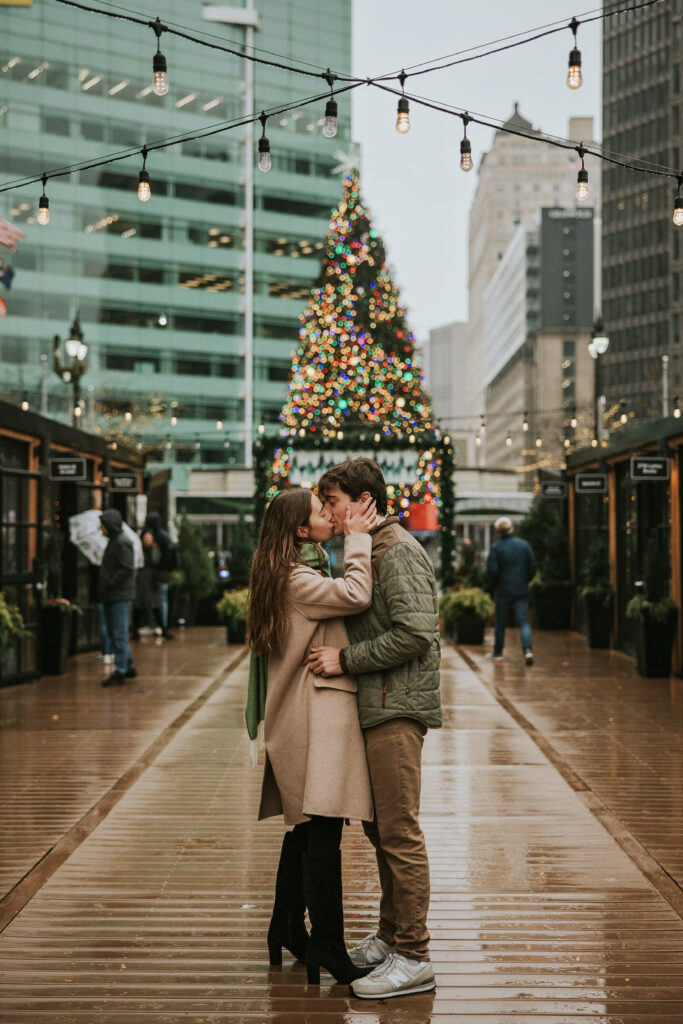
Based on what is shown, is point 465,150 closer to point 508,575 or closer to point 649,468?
point 649,468

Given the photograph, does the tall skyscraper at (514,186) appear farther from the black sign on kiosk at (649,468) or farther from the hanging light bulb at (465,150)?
the hanging light bulb at (465,150)

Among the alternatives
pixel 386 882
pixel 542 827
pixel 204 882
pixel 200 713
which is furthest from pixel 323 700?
pixel 200 713

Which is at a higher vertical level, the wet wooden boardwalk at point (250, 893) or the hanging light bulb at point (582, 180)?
the hanging light bulb at point (582, 180)

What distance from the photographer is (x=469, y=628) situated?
720 inches

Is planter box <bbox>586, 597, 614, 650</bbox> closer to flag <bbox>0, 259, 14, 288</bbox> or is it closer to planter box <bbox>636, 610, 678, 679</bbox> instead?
planter box <bbox>636, 610, 678, 679</bbox>

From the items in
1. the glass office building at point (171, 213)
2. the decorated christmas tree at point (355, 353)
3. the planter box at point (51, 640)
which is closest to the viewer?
the planter box at point (51, 640)

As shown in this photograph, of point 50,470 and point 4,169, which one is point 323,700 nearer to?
point 50,470

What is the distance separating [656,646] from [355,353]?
1819cm

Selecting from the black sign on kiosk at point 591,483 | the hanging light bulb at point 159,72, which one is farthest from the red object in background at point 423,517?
the hanging light bulb at point 159,72

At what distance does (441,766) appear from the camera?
28.1 feet

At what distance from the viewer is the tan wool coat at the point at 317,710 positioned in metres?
4.23

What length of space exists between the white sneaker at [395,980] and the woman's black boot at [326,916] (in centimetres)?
8

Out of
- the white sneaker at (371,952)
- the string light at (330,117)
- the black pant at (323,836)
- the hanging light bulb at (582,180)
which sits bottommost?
the white sneaker at (371,952)

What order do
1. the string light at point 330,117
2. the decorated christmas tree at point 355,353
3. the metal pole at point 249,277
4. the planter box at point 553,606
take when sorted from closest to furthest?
the string light at point 330,117
the planter box at point 553,606
the decorated christmas tree at point 355,353
the metal pole at point 249,277
